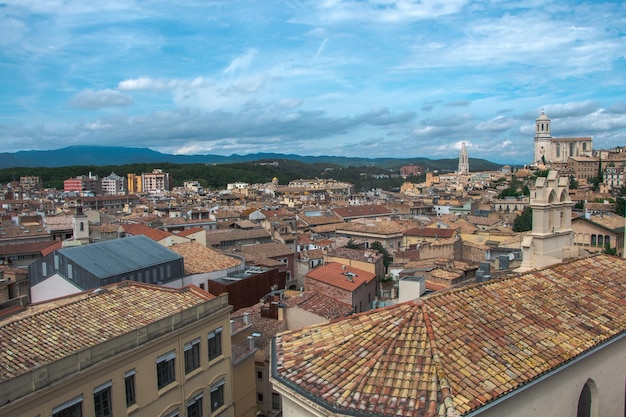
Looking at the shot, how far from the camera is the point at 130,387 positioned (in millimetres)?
12773

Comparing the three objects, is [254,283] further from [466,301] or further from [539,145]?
[539,145]

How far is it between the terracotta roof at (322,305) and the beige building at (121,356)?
4.93 m

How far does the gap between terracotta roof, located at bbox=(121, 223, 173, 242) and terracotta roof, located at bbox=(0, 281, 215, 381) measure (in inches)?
861

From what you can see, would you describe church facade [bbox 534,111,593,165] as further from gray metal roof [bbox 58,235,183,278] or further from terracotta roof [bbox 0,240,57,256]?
gray metal roof [bbox 58,235,183,278]

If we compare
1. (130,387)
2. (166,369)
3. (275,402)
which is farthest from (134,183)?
(130,387)

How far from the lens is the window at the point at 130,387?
12.6 m

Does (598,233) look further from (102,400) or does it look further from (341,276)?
(102,400)

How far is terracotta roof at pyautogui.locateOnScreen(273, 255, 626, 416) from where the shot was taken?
6.82 meters

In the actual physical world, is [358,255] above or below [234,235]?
above

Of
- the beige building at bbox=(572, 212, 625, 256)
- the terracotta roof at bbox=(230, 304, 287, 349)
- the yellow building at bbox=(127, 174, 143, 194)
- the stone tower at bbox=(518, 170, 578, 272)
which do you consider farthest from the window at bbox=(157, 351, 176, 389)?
the yellow building at bbox=(127, 174, 143, 194)

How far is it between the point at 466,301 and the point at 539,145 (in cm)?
17880

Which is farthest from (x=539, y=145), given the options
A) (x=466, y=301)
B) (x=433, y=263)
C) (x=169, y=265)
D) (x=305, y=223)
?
(x=466, y=301)

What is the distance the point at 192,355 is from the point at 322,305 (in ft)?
28.4

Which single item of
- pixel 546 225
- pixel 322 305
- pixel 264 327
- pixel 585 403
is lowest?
pixel 264 327
